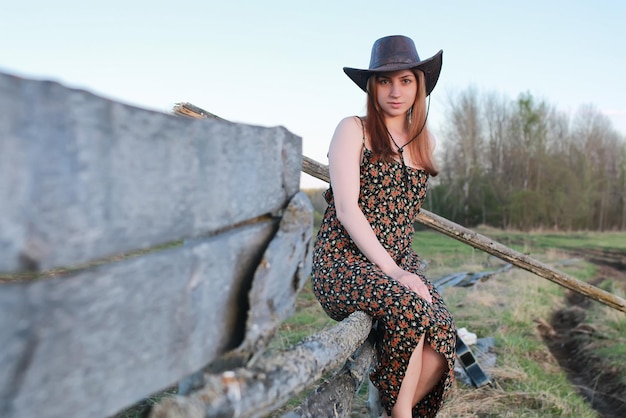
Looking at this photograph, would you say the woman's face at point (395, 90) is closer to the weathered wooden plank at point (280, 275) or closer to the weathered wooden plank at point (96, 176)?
the weathered wooden plank at point (280, 275)

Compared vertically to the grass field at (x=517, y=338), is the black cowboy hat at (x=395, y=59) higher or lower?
higher

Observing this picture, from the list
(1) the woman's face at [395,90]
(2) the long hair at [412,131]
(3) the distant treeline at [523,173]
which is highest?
(1) the woman's face at [395,90]

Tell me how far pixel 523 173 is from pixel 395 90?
30645 mm

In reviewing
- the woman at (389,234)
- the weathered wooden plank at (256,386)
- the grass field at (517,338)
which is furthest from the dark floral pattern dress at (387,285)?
the grass field at (517,338)

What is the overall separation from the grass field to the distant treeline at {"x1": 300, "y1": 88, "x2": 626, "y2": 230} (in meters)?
17.0

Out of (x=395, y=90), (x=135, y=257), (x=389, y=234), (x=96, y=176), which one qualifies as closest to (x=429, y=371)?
(x=389, y=234)

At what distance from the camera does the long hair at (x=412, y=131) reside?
2.99 m

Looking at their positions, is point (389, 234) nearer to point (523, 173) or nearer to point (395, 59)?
point (395, 59)

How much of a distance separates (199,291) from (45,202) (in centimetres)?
35

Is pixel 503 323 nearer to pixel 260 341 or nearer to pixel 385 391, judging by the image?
pixel 385 391

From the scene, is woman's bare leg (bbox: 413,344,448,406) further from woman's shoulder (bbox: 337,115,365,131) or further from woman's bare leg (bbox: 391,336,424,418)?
woman's shoulder (bbox: 337,115,365,131)

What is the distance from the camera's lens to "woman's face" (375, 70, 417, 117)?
3.06 metres

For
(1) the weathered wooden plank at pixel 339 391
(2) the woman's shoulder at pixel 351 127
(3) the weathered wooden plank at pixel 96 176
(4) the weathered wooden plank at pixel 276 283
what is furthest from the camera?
(2) the woman's shoulder at pixel 351 127

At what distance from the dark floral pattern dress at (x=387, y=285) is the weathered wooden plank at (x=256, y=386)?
2.87 feet
